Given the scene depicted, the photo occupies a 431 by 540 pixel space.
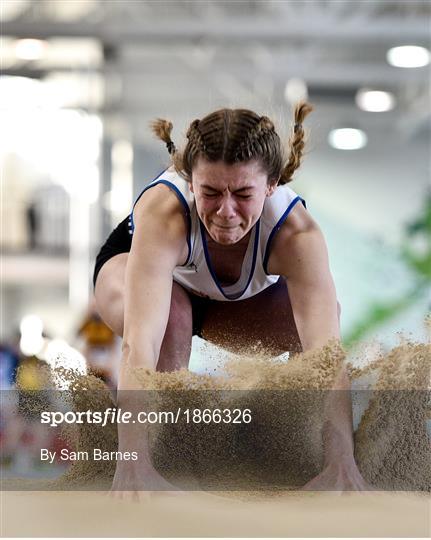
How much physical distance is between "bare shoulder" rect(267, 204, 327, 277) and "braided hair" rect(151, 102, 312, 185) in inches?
1.3

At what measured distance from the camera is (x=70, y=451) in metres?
0.78

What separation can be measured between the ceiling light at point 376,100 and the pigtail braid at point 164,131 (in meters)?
→ 3.37

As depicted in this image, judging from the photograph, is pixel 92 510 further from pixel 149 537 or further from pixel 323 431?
pixel 323 431

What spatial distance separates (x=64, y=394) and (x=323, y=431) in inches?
8.2

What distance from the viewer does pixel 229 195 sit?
2.50 feet

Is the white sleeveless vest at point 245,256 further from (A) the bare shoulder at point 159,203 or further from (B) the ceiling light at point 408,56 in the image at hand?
(B) the ceiling light at point 408,56

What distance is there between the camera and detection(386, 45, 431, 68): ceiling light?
12.8 feet

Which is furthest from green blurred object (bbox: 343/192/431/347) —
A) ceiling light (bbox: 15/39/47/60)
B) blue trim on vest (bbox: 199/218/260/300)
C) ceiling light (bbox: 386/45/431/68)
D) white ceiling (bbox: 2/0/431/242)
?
ceiling light (bbox: 15/39/47/60)

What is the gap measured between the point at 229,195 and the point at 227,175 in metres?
0.02

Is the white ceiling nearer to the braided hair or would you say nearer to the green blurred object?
the green blurred object

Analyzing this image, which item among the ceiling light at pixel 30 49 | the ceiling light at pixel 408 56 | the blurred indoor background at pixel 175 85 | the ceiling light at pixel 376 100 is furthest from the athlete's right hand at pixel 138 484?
the ceiling light at pixel 376 100

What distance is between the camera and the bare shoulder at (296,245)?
810 millimetres

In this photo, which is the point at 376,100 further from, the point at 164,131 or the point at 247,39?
the point at 164,131

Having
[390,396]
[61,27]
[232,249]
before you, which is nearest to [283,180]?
[232,249]
